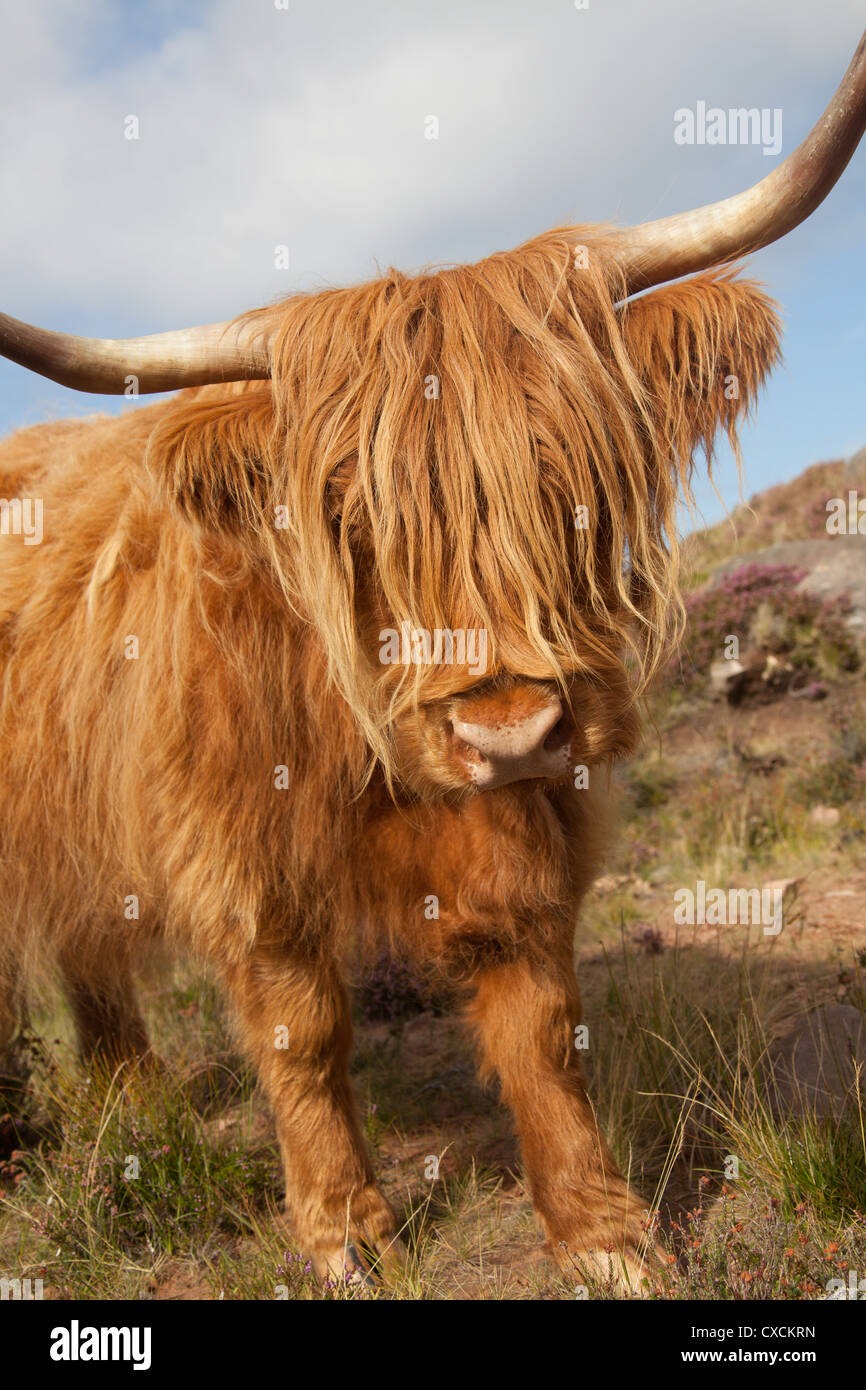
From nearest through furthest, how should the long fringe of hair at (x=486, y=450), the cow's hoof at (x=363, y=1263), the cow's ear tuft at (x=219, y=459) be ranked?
the long fringe of hair at (x=486, y=450) < the cow's ear tuft at (x=219, y=459) < the cow's hoof at (x=363, y=1263)

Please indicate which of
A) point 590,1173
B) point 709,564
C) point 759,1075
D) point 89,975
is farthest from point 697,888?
point 709,564

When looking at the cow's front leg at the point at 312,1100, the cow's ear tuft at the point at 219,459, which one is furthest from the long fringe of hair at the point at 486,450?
the cow's front leg at the point at 312,1100

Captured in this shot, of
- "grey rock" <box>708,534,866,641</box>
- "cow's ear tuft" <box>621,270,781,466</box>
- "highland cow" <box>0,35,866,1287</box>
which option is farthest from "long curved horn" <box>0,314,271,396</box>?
"grey rock" <box>708,534,866,641</box>

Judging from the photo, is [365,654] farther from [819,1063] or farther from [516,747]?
[819,1063]

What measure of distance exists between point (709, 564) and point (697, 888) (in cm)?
628

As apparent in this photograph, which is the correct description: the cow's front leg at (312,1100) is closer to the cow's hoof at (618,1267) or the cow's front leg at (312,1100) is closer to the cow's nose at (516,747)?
the cow's hoof at (618,1267)

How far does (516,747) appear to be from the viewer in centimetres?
182

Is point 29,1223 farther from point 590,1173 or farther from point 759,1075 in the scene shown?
point 759,1075

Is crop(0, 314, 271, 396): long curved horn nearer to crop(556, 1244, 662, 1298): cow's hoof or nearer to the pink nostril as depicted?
the pink nostril

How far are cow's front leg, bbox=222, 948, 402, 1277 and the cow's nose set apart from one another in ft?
3.11

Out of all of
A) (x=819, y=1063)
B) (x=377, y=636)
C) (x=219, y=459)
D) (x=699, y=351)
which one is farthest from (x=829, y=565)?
(x=219, y=459)

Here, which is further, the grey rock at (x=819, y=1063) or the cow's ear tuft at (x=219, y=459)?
the grey rock at (x=819, y=1063)

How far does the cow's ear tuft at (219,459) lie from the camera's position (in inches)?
82.4

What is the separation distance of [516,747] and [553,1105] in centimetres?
120
